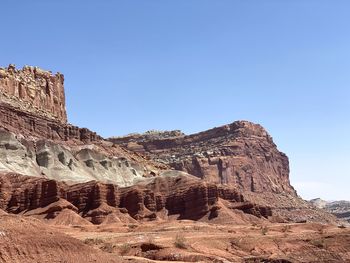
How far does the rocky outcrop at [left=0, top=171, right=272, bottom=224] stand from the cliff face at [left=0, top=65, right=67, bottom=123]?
4298 centimetres

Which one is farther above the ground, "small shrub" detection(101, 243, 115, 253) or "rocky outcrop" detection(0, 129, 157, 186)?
"rocky outcrop" detection(0, 129, 157, 186)

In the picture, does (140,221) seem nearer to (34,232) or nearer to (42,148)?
(42,148)

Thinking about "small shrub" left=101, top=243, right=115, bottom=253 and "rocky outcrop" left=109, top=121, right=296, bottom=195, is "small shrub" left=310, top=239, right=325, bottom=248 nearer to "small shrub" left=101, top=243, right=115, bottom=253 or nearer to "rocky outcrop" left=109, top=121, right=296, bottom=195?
"small shrub" left=101, top=243, right=115, bottom=253

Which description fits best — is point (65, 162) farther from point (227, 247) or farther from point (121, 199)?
point (227, 247)

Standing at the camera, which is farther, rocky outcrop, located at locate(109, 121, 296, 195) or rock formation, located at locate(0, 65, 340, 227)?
rocky outcrop, located at locate(109, 121, 296, 195)

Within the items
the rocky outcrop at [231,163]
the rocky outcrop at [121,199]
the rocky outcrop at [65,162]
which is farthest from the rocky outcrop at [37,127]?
the rocky outcrop at [231,163]

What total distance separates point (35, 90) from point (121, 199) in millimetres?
72722

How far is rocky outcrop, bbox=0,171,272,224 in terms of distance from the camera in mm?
89375

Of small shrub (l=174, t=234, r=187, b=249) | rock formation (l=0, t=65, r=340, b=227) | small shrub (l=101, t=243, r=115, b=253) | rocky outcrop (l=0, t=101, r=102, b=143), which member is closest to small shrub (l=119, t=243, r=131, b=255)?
small shrub (l=101, t=243, r=115, b=253)

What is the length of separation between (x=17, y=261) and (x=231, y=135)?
171 m

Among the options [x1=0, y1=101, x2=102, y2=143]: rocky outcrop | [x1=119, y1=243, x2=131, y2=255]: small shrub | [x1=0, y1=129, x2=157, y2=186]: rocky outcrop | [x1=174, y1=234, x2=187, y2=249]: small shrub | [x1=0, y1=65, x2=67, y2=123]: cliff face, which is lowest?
[x1=119, y1=243, x2=131, y2=255]: small shrub

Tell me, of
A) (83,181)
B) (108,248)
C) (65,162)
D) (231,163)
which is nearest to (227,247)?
(108,248)

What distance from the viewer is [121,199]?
3971 inches

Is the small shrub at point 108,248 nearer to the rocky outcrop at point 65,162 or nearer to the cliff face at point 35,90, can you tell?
the rocky outcrop at point 65,162
